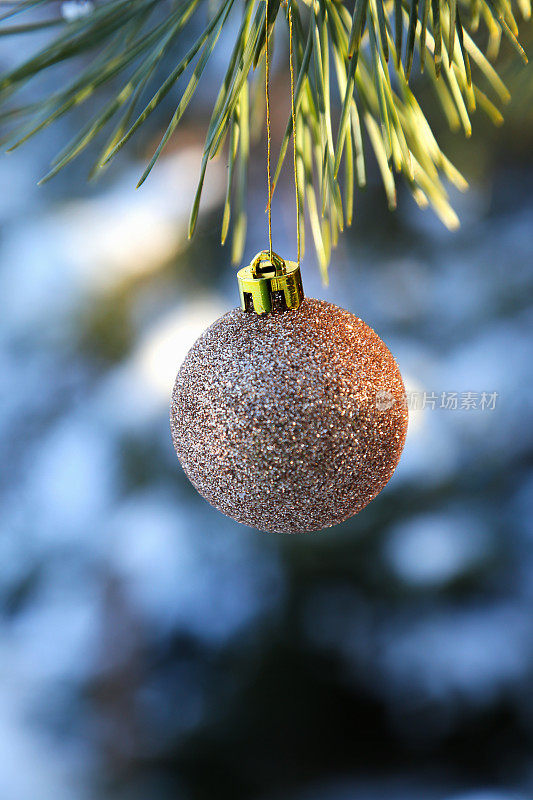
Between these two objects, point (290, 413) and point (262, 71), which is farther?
point (262, 71)

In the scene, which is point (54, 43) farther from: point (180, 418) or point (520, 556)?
point (520, 556)

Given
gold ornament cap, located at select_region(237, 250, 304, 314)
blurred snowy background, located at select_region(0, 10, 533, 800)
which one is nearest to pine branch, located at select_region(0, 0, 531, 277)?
gold ornament cap, located at select_region(237, 250, 304, 314)

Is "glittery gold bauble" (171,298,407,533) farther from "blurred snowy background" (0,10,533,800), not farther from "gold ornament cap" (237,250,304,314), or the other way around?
"blurred snowy background" (0,10,533,800)

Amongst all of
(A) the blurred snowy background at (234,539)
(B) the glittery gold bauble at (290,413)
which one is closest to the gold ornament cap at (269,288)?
(B) the glittery gold bauble at (290,413)

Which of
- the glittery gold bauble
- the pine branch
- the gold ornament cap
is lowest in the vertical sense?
the glittery gold bauble

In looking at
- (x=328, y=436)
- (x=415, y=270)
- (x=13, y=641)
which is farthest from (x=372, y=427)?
(x=13, y=641)

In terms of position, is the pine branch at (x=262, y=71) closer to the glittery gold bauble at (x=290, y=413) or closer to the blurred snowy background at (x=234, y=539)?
the glittery gold bauble at (x=290, y=413)

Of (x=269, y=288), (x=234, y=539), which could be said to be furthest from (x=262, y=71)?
(x=234, y=539)

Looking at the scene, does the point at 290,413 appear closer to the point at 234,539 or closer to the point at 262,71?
the point at 262,71
